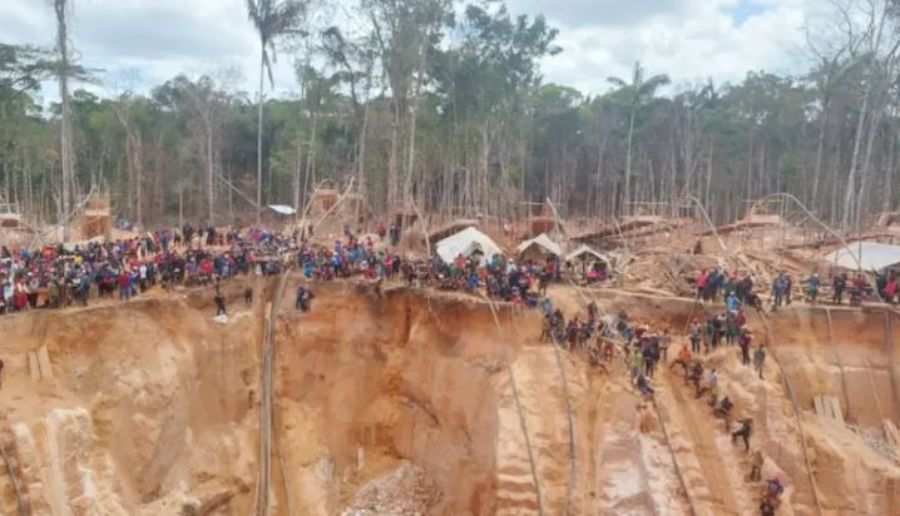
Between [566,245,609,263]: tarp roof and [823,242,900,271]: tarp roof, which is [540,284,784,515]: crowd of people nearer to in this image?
[823,242,900,271]: tarp roof

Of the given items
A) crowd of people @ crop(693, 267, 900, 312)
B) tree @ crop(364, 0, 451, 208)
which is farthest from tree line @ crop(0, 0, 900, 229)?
crowd of people @ crop(693, 267, 900, 312)

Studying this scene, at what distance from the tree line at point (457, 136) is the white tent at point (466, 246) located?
3008 mm

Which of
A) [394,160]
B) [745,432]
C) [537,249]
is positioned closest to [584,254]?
[537,249]

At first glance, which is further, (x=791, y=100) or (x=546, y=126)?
(x=546, y=126)

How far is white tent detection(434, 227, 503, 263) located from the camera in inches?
1166

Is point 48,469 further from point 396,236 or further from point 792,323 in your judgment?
point 792,323

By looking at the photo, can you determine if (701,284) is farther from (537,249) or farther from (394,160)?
(394,160)

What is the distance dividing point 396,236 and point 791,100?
3326 centimetres

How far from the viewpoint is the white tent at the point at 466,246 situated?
29.6 metres

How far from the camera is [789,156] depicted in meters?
53.2

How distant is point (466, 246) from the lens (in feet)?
98.6

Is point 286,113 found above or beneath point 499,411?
above

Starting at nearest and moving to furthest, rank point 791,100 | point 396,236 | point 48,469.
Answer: point 48,469
point 396,236
point 791,100

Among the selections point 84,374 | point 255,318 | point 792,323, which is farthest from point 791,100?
point 84,374
